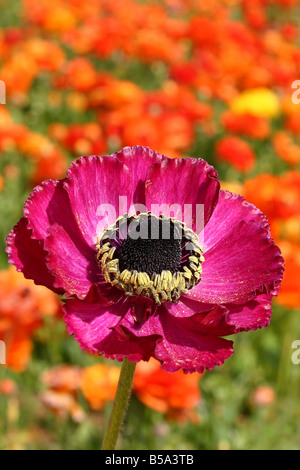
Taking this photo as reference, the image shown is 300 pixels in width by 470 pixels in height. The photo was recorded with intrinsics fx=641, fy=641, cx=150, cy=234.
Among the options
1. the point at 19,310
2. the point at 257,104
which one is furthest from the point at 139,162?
the point at 257,104

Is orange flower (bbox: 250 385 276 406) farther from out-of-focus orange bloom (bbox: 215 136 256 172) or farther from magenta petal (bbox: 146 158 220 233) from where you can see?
out-of-focus orange bloom (bbox: 215 136 256 172)

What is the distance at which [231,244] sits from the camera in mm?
953

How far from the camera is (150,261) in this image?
865 mm

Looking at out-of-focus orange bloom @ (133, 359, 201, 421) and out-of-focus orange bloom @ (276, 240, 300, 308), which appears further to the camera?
out-of-focus orange bloom @ (276, 240, 300, 308)

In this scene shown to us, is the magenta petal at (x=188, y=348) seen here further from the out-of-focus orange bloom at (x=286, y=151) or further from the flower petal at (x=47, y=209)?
the out-of-focus orange bloom at (x=286, y=151)

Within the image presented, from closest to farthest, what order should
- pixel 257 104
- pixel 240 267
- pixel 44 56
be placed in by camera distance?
pixel 240 267 < pixel 257 104 < pixel 44 56

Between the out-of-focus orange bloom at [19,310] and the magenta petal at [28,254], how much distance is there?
0.62 m

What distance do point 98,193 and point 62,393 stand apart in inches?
33.9

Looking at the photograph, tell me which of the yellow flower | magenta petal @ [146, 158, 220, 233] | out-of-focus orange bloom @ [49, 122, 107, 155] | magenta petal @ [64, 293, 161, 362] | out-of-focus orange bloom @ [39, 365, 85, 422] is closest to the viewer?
magenta petal @ [64, 293, 161, 362]

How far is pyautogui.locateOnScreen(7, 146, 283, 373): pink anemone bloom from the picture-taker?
812mm
